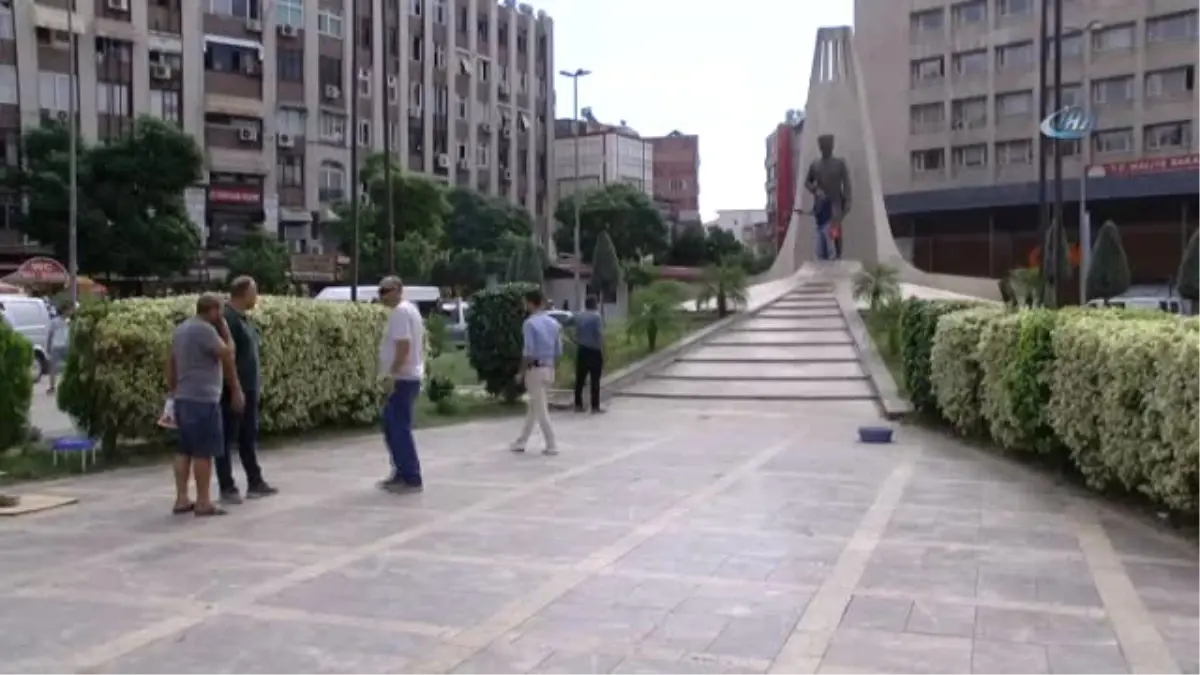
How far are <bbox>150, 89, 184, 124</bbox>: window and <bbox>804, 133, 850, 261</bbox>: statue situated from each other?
2437 cm

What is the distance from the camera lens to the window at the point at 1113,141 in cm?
5909

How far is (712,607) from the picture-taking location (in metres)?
6.13

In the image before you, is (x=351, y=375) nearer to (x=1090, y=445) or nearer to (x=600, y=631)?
(x=1090, y=445)

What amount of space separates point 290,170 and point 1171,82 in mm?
39659

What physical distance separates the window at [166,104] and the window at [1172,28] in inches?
1686

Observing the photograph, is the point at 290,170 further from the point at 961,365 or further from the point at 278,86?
the point at 961,365

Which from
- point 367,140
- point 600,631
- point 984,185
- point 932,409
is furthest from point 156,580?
point 984,185

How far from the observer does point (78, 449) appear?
11.2 meters

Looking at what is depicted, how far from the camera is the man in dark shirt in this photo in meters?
9.35

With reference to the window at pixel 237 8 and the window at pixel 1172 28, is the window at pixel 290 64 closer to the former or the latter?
the window at pixel 237 8

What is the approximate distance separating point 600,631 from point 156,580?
8.32ft

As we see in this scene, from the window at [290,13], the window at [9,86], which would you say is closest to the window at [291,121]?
the window at [290,13]

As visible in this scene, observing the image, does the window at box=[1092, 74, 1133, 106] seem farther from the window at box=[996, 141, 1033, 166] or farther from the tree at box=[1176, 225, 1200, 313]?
the tree at box=[1176, 225, 1200, 313]

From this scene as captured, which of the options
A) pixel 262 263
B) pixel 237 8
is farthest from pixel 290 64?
pixel 262 263
